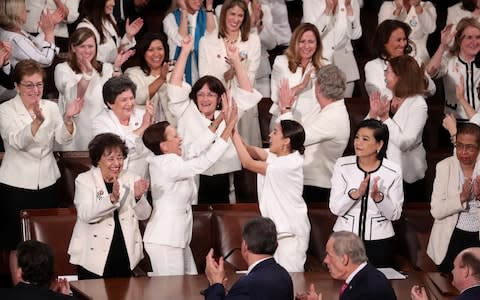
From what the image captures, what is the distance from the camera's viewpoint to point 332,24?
1009 centimetres

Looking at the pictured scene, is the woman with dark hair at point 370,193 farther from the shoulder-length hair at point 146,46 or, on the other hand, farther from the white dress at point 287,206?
the shoulder-length hair at point 146,46

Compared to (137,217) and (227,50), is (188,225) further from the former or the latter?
(227,50)

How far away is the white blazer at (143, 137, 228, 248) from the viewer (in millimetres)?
7746

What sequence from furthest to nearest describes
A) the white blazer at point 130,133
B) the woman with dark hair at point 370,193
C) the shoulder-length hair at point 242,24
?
1. the shoulder-length hair at point 242,24
2. the white blazer at point 130,133
3. the woman with dark hair at point 370,193

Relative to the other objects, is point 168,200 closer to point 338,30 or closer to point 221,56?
point 221,56

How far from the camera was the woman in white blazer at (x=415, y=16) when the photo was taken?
34.4 feet

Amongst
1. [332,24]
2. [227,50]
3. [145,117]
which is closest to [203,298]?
[145,117]

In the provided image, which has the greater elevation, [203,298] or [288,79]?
[288,79]

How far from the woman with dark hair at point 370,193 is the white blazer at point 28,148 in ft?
6.12

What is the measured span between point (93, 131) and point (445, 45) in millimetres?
2950

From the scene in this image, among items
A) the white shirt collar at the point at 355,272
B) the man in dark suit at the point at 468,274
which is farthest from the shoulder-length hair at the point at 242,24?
the man in dark suit at the point at 468,274

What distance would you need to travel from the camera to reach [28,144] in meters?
8.27

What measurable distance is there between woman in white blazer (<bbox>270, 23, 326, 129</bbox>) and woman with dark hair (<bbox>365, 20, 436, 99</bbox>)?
17.9 inches

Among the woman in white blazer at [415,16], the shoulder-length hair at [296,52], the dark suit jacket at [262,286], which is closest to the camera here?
the dark suit jacket at [262,286]
